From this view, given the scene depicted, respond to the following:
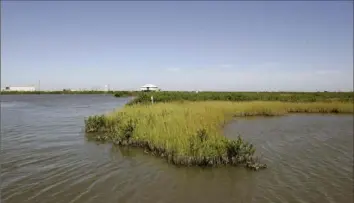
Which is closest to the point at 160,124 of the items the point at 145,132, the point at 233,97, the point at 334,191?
the point at 145,132

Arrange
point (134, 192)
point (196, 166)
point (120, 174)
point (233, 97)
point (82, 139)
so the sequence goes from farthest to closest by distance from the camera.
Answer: point (233, 97), point (82, 139), point (196, 166), point (120, 174), point (134, 192)

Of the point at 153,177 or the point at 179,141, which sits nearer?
the point at 153,177

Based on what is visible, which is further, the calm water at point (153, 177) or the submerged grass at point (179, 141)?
the submerged grass at point (179, 141)

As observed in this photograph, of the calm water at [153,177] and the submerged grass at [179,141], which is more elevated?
the submerged grass at [179,141]

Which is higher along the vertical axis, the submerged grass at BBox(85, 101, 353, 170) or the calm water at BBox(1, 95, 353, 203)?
the submerged grass at BBox(85, 101, 353, 170)

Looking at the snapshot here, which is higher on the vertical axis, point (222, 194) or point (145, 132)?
point (145, 132)

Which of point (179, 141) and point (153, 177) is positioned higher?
point (179, 141)

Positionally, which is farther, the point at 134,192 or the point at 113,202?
the point at 134,192

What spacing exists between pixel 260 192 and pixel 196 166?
2329 mm

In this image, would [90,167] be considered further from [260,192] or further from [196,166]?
[260,192]

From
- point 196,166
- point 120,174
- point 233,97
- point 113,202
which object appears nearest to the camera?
point 113,202

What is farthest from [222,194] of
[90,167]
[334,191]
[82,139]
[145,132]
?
[82,139]

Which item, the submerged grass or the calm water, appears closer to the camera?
the calm water

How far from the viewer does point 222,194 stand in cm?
733
